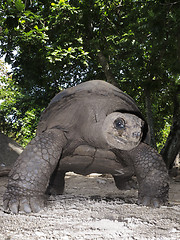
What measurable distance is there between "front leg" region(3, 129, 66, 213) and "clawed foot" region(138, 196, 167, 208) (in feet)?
2.81

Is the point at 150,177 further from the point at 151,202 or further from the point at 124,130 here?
the point at 124,130

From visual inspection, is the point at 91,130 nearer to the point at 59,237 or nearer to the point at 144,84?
the point at 59,237

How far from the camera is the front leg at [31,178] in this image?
1800 mm

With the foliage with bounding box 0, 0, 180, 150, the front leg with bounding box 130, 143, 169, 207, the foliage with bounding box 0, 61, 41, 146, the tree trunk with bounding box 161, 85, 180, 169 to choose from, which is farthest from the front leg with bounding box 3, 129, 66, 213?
the foliage with bounding box 0, 61, 41, 146

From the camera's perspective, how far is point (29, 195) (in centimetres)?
185

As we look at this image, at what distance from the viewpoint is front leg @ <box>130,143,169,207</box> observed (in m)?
2.08

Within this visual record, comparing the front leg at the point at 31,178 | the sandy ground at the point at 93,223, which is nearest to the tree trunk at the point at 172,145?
the sandy ground at the point at 93,223

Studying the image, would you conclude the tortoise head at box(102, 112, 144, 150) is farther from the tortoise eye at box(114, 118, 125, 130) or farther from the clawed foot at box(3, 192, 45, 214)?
the clawed foot at box(3, 192, 45, 214)

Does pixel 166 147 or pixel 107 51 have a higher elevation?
pixel 107 51

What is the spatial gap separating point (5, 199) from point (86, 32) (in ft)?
18.3

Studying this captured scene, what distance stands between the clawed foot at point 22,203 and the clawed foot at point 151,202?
869 mm

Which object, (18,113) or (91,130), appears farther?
(18,113)

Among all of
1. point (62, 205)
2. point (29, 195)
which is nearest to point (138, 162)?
point (62, 205)

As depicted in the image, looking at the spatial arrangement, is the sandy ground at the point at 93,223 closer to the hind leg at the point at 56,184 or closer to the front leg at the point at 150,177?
the front leg at the point at 150,177
